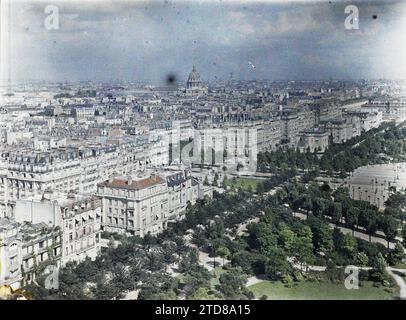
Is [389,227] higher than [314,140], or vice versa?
[314,140]

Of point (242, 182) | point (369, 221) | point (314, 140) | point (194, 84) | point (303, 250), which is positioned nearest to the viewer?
point (303, 250)

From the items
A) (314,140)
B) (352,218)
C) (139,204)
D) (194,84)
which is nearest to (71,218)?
(139,204)

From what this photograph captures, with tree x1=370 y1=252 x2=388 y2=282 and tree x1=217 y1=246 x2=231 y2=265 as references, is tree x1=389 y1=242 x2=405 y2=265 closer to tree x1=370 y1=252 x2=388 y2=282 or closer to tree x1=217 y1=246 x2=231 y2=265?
tree x1=370 y1=252 x2=388 y2=282

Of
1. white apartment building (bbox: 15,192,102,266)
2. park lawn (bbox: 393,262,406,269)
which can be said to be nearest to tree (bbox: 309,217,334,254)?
park lawn (bbox: 393,262,406,269)

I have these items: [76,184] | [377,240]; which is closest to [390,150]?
[377,240]

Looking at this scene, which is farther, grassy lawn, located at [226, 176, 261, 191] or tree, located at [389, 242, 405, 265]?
grassy lawn, located at [226, 176, 261, 191]

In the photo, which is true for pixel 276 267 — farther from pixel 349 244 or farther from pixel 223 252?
pixel 349 244

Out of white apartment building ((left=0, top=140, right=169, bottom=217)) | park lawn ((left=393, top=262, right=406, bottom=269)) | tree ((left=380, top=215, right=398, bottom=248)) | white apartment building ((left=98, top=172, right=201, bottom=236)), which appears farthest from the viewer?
white apartment building ((left=0, top=140, right=169, bottom=217))

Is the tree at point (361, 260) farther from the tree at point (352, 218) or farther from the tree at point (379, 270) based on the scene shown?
the tree at point (352, 218)
